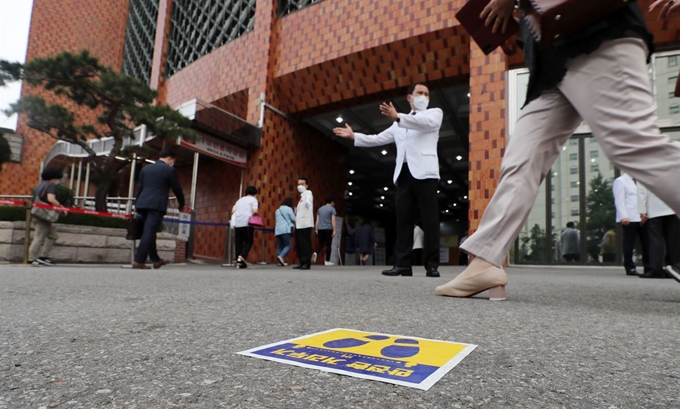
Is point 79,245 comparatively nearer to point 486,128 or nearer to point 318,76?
point 318,76

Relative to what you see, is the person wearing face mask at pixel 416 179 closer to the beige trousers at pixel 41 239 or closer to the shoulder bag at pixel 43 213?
the shoulder bag at pixel 43 213

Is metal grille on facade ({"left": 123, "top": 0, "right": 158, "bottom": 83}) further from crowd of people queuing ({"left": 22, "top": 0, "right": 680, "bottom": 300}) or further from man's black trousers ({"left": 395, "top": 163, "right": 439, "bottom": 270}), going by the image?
crowd of people queuing ({"left": 22, "top": 0, "right": 680, "bottom": 300})

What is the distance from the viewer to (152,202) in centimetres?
589

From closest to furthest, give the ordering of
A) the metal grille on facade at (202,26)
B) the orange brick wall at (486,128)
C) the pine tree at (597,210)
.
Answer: the orange brick wall at (486,128) < the pine tree at (597,210) < the metal grille on facade at (202,26)

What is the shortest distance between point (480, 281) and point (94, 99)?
38.8 feet

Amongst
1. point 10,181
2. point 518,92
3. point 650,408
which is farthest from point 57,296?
point 10,181

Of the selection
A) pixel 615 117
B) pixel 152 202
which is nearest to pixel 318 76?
pixel 152 202

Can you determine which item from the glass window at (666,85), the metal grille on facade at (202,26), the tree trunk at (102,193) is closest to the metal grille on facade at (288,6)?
the metal grille on facade at (202,26)

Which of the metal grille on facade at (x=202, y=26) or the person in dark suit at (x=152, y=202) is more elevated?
the metal grille on facade at (x=202, y=26)

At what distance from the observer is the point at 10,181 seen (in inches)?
791

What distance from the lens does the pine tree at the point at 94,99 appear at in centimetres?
1059

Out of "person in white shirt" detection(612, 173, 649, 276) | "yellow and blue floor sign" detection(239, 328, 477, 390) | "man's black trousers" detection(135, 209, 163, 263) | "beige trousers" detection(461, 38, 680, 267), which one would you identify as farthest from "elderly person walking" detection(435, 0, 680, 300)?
"person in white shirt" detection(612, 173, 649, 276)

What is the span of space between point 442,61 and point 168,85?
414 inches

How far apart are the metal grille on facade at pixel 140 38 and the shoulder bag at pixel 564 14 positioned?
65.4ft
